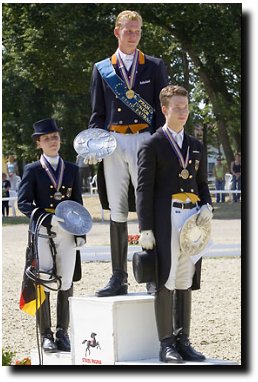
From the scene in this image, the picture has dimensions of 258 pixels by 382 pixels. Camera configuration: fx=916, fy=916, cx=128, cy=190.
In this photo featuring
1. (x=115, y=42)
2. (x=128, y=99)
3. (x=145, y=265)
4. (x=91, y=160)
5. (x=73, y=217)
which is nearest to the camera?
(x=145, y=265)

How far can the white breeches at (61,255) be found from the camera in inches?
275

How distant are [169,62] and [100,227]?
1401cm

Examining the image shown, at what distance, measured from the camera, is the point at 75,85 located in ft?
105

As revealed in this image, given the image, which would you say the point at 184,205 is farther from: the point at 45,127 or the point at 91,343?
the point at 45,127

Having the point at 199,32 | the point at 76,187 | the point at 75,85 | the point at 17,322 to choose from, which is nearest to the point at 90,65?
the point at 75,85

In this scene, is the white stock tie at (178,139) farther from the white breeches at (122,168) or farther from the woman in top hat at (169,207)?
the white breeches at (122,168)

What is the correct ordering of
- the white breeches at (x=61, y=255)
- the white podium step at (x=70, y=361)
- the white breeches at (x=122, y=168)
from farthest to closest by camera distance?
the white breeches at (x=61, y=255)
the white breeches at (x=122, y=168)
the white podium step at (x=70, y=361)

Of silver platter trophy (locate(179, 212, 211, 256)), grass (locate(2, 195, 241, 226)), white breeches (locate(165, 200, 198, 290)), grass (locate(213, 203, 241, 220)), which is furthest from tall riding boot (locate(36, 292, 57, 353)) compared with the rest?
grass (locate(213, 203, 241, 220))

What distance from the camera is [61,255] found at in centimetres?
702

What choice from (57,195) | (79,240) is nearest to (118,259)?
(79,240)

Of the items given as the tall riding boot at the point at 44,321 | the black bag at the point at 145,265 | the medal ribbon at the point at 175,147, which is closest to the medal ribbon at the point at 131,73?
the medal ribbon at the point at 175,147

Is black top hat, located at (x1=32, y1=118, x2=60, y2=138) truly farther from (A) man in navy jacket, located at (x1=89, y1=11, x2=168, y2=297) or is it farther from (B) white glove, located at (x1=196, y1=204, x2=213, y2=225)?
(B) white glove, located at (x1=196, y1=204, x2=213, y2=225)

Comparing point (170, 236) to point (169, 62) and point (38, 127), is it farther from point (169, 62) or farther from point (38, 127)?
point (169, 62)

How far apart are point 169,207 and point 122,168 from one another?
83cm
